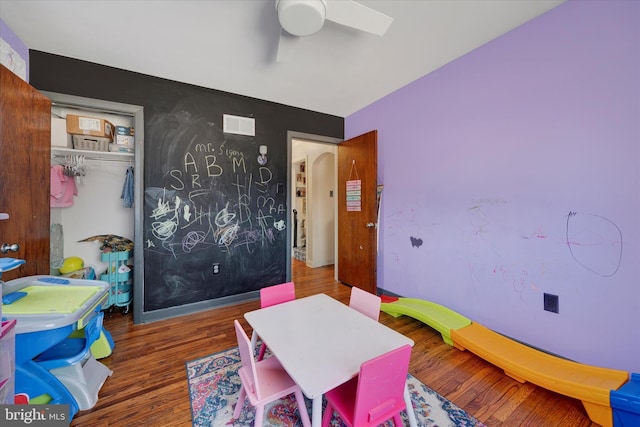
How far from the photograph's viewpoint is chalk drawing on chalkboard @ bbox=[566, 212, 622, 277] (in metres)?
1.53

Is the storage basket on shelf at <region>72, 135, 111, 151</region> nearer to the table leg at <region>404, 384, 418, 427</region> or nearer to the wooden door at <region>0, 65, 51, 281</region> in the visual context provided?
the wooden door at <region>0, 65, 51, 281</region>

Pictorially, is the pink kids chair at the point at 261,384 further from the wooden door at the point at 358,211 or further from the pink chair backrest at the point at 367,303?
the wooden door at the point at 358,211

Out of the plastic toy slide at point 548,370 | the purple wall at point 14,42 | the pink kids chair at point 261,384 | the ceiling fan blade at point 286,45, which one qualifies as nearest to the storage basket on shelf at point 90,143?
the purple wall at point 14,42

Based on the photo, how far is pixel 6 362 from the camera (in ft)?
2.86

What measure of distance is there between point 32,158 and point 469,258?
3556mm

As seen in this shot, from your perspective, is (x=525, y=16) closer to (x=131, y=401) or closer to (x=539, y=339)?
(x=539, y=339)

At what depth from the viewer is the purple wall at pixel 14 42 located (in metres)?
1.75

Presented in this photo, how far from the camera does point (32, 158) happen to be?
1672 mm

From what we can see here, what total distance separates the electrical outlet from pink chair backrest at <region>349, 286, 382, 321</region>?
1.35m

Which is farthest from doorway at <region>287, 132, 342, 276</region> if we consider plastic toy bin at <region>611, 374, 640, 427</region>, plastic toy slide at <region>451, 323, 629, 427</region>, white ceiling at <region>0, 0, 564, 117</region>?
plastic toy bin at <region>611, 374, 640, 427</region>

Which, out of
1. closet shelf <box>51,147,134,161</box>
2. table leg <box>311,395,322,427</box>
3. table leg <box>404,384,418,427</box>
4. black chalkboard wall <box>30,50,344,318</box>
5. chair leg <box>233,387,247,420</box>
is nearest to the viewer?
table leg <box>311,395,322,427</box>

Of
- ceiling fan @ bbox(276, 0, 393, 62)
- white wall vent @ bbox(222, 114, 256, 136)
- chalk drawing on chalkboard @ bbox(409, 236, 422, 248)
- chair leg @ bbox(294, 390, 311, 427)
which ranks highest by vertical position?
ceiling fan @ bbox(276, 0, 393, 62)

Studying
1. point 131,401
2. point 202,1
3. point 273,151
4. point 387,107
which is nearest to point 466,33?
point 387,107

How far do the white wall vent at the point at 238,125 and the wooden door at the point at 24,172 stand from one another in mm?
1402
